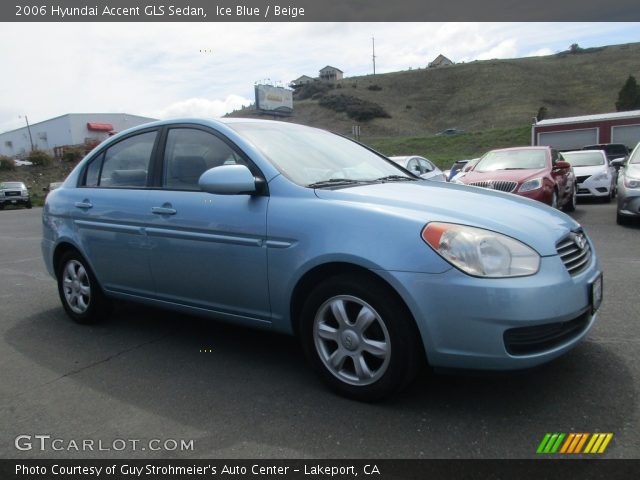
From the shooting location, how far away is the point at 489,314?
2.47 m

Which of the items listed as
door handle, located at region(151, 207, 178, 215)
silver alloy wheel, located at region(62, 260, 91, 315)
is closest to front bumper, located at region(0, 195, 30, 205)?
silver alloy wheel, located at region(62, 260, 91, 315)

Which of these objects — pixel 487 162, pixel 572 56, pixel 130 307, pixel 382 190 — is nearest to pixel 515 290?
pixel 382 190

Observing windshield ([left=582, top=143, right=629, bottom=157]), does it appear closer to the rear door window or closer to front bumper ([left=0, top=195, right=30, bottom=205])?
the rear door window

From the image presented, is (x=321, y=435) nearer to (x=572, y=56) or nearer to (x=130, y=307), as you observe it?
(x=130, y=307)

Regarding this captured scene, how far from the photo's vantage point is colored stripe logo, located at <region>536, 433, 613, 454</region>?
235cm

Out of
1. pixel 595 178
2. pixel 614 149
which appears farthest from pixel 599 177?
pixel 614 149

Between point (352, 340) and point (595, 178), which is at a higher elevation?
point (352, 340)

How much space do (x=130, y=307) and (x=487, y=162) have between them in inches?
304

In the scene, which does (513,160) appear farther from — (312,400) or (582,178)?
(312,400)

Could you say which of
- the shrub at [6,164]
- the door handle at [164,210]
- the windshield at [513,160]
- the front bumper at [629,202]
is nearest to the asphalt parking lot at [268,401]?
the door handle at [164,210]

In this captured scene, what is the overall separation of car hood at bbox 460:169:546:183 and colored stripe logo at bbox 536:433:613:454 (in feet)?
23.9

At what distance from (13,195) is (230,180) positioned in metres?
27.6

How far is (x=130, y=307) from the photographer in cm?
509

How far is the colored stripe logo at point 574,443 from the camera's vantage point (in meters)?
2.35
